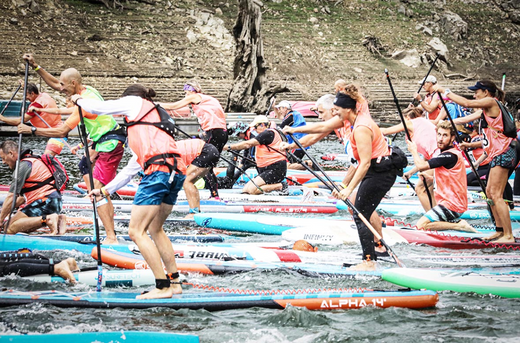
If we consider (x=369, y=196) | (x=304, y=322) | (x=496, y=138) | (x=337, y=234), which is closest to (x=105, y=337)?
(x=304, y=322)

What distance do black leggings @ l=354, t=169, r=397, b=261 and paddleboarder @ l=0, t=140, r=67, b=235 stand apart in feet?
13.1

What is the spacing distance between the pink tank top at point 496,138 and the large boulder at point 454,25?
52.8 meters

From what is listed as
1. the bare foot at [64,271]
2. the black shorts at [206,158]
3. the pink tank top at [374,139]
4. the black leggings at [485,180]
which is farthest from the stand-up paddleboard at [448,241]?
the bare foot at [64,271]

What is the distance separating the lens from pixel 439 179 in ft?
28.1

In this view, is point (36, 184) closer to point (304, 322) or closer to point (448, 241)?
point (304, 322)

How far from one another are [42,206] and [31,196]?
7.5 inches

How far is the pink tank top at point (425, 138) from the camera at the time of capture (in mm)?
9664

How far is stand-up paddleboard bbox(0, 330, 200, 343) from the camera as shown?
4.33 m

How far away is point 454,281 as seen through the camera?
6.12 metres

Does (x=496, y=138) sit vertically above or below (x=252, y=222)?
above

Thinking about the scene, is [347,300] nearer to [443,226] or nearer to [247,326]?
[247,326]

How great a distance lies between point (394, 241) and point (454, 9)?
59007 mm

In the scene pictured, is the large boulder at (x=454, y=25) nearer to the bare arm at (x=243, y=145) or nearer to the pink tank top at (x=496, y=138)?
the bare arm at (x=243, y=145)

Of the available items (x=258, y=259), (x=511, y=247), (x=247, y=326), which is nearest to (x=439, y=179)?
(x=511, y=247)
